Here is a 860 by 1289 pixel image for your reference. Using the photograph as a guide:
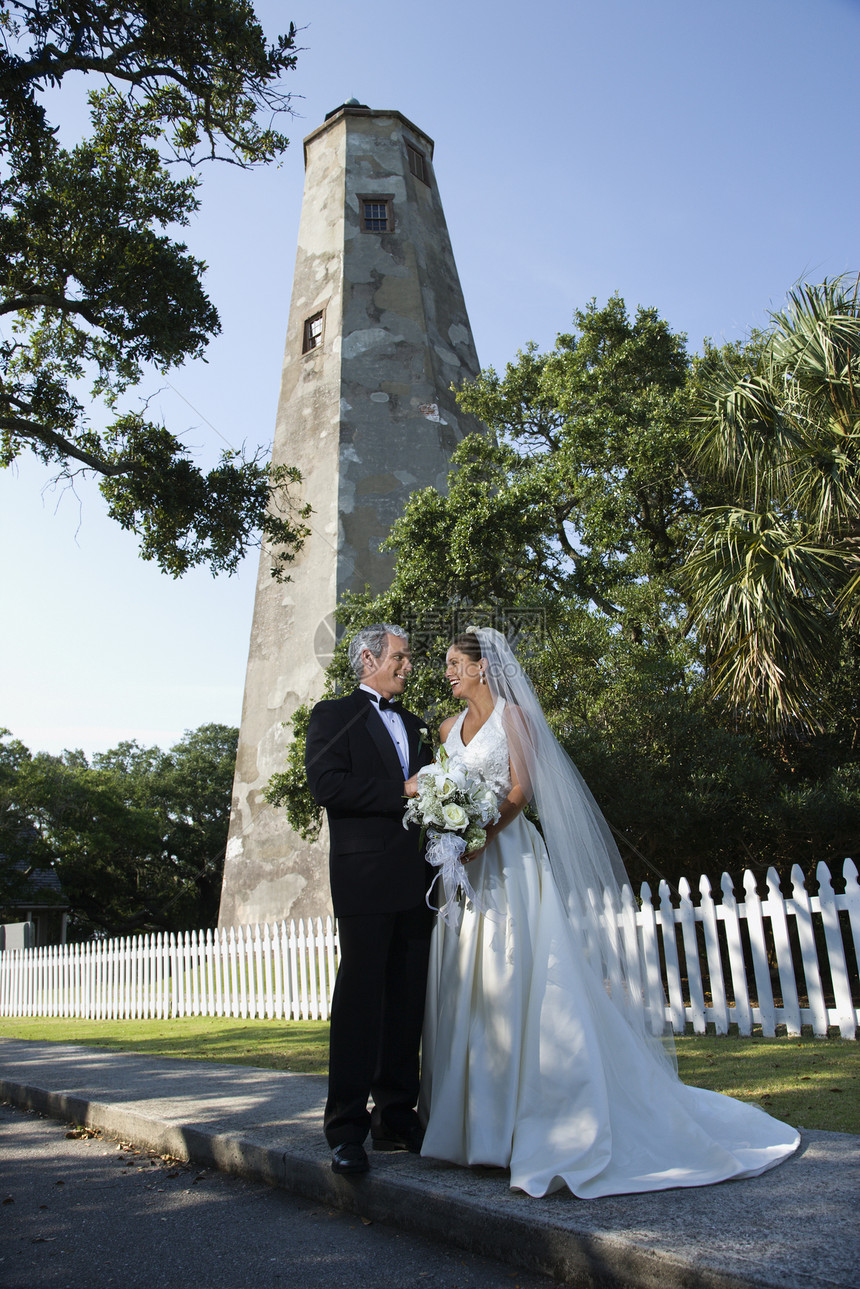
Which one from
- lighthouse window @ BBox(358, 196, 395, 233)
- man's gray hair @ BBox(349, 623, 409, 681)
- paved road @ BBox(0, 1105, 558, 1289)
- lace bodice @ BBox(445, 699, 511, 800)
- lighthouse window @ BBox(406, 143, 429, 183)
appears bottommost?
paved road @ BBox(0, 1105, 558, 1289)

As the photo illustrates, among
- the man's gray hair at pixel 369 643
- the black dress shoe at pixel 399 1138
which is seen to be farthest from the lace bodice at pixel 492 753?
the black dress shoe at pixel 399 1138

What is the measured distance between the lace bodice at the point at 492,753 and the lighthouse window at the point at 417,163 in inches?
709

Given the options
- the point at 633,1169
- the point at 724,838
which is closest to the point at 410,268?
the point at 724,838

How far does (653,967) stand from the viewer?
4.74 m

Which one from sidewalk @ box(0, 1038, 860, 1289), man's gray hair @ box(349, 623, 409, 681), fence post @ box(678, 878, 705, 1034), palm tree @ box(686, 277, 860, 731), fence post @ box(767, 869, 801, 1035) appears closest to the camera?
sidewalk @ box(0, 1038, 860, 1289)

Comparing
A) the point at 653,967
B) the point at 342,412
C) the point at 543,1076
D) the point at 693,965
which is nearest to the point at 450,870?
the point at 543,1076

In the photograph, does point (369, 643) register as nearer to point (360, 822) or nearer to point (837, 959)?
point (360, 822)

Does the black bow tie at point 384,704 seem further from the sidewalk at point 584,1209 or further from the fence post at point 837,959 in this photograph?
the fence post at point 837,959

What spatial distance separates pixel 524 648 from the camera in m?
10.5

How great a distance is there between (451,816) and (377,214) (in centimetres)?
1719

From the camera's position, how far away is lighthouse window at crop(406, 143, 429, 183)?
18.7 metres

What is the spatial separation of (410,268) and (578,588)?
29.1 feet

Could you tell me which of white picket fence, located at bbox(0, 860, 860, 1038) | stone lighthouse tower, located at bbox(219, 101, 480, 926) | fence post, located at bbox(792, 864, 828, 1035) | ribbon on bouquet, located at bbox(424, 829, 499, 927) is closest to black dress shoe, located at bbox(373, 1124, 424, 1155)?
ribbon on bouquet, located at bbox(424, 829, 499, 927)

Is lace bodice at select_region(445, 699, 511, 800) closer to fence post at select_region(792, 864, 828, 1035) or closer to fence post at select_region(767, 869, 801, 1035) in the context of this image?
fence post at select_region(792, 864, 828, 1035)
